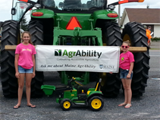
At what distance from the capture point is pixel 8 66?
18.2 ft

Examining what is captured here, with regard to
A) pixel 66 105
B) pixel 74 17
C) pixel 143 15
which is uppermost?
pixel 143 15

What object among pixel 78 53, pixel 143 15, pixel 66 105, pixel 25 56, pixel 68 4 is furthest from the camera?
pixel 143 15

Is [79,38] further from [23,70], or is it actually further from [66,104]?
[66,104]

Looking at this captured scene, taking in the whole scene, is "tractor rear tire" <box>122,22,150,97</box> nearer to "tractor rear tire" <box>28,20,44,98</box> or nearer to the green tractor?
the green tractor

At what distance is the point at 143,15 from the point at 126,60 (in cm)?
3777

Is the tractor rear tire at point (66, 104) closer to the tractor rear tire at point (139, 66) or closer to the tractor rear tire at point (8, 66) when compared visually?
the tractor rear tire at point (8, 66)

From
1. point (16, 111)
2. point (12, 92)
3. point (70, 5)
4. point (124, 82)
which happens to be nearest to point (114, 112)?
point (124, 82)

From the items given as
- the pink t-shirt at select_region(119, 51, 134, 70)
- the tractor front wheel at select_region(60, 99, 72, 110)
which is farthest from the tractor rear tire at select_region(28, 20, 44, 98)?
the pink t-shirt at select_region(119, 51, 134, 70)

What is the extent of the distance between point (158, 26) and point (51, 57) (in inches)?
1456

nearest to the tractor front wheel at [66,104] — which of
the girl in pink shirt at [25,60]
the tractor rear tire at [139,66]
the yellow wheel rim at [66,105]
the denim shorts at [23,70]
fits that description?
the yellow wheel rim at [66,105]

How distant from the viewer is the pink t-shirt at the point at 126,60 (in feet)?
17.1

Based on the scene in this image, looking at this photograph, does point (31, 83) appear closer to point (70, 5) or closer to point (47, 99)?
point (47, 99)

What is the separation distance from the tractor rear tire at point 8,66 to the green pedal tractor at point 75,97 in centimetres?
95

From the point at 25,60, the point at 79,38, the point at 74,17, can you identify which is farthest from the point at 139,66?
the point at 25,60
